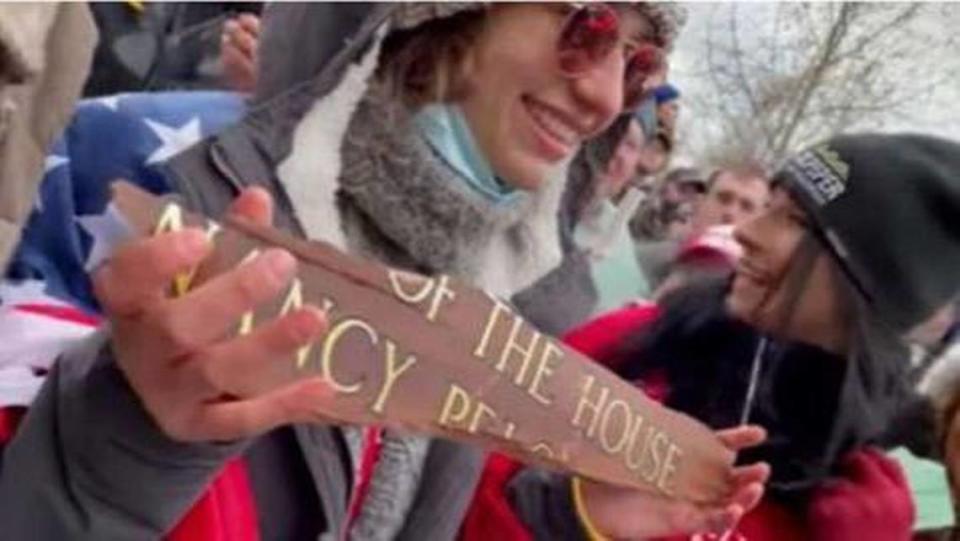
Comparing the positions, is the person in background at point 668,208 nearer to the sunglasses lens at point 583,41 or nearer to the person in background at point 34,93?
the sunglasses lens at point 583,41

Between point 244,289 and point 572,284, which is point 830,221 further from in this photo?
point 244,289

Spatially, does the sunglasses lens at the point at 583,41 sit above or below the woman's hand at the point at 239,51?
above

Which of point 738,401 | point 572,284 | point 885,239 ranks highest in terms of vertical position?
point 572,284

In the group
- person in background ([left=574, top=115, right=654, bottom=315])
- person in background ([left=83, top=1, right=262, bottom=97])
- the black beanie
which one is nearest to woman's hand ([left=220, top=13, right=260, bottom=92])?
person in background ([left=83, top=1, right=262, bottom=97])

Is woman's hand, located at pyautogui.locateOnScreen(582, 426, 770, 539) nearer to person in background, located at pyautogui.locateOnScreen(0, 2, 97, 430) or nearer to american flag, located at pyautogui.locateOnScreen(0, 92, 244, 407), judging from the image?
american flag, located at pyautogui.locateOnScreen(0, 92, 244, 407)

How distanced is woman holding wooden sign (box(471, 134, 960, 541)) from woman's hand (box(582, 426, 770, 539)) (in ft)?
1.30

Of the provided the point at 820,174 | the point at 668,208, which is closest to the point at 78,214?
the point at 820,174

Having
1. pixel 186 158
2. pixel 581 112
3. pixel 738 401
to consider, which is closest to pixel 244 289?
pixel 186 158

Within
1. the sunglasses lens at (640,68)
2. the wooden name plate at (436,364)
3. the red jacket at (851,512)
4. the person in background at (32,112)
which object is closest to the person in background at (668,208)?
the red jacket at (851,512)

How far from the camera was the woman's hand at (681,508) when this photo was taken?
4.93 feet

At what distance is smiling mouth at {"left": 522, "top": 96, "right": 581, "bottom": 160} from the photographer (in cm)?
139

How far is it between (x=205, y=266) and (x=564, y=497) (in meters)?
0.73

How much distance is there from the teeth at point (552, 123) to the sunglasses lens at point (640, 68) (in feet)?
0.36

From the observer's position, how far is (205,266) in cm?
93
